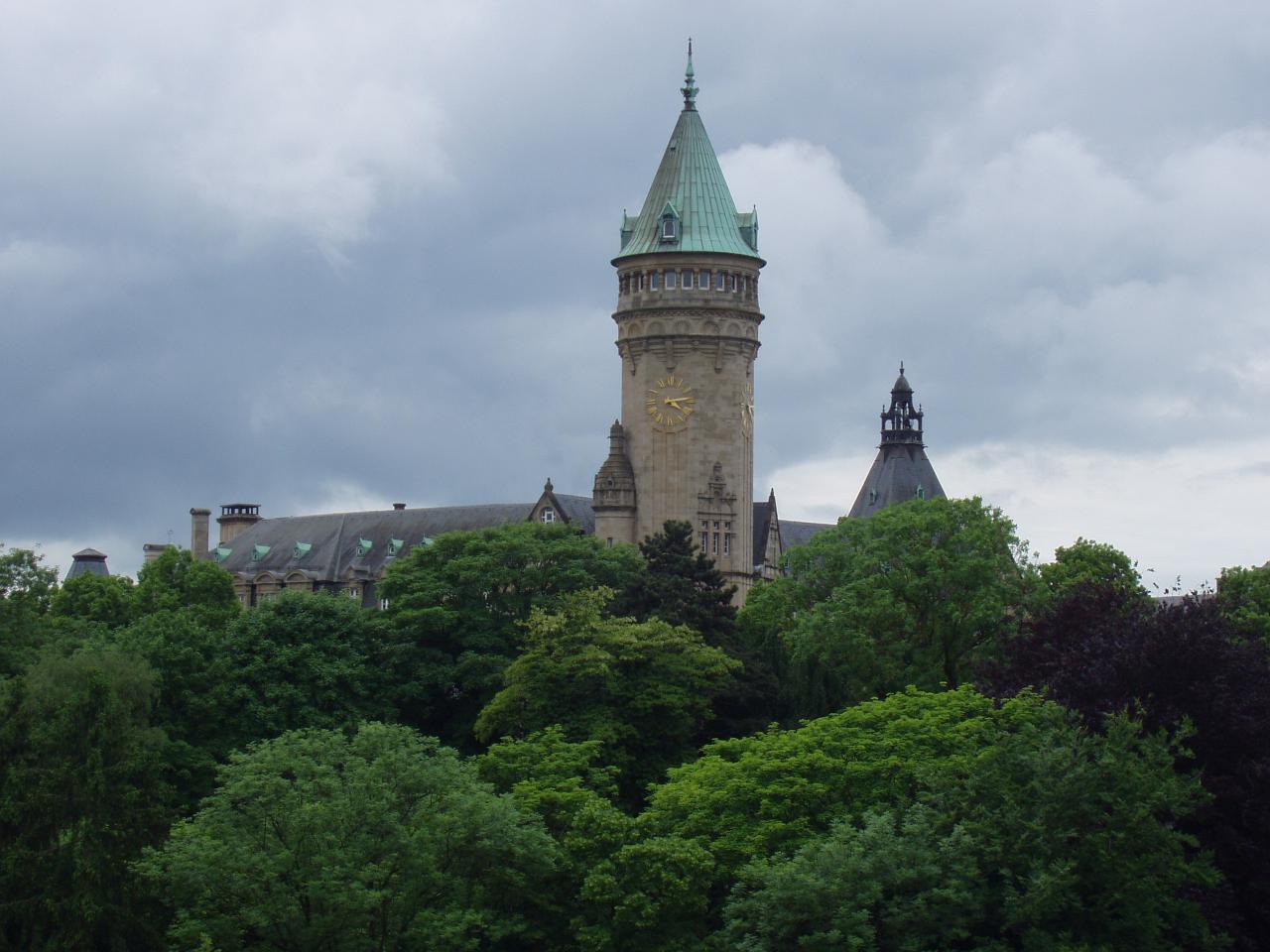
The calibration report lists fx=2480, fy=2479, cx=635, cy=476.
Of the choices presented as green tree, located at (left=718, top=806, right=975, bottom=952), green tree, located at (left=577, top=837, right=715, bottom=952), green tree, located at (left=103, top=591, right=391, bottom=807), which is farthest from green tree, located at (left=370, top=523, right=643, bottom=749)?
green tree, located at (left=718, top=806, right=975, bottom=952)

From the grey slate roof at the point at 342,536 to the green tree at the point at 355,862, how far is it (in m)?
75.9

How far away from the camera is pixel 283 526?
162 m

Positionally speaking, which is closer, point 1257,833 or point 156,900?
point 1257,833

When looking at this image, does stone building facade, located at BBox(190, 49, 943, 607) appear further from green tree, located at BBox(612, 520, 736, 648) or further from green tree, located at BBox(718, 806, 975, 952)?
green tree, located at BBox(718, 806, 975, 952)

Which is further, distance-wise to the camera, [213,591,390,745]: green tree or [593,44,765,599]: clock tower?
[593,44,765,599]: clock tower

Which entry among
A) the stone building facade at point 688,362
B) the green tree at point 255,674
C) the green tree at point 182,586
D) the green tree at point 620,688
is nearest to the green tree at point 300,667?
the green tree at point 255,674

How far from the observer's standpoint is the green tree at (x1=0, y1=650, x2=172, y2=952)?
219 ft

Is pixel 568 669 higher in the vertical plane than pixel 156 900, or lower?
higher

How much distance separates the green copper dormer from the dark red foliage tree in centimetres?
5387

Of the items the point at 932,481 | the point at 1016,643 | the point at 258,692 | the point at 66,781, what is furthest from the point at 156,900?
the point at 932,481

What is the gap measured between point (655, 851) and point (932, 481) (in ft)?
316

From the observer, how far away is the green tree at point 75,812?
66.8m

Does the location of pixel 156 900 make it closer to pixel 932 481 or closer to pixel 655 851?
pixel 655 851

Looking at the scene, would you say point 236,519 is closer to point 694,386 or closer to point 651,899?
point 694,386
